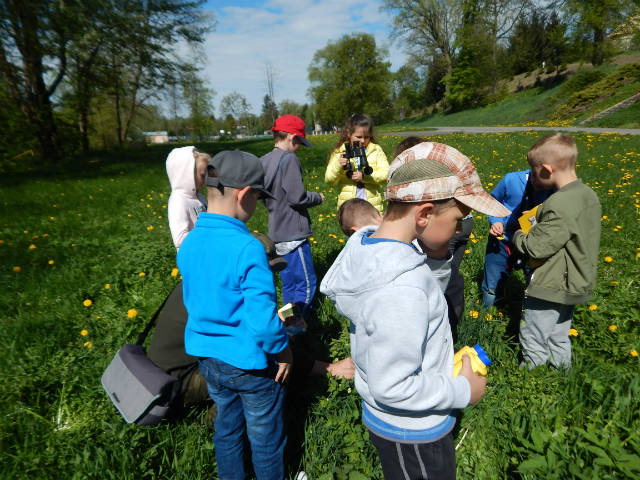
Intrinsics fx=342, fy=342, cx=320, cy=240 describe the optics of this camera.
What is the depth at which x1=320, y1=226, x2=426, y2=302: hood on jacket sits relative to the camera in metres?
1.10

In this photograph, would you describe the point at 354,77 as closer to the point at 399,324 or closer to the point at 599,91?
the point at 599,91

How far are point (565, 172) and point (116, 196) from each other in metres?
9.74

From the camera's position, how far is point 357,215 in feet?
7.33

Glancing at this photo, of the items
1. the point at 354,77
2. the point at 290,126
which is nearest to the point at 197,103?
the point at 354,77

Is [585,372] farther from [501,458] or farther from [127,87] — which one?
[127,87]

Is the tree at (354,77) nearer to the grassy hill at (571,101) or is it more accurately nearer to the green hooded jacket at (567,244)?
the grassy hill at (571,101)

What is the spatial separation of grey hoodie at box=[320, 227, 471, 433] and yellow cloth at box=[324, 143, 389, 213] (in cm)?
224

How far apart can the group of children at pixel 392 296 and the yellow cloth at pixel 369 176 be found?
121cm

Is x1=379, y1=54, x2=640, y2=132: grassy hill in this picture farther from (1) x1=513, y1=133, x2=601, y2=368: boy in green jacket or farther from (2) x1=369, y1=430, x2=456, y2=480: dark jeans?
(2) x1=369, y1=430, x2=456, y2=480: dark jeans

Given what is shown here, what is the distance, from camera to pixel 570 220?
80.7 inches

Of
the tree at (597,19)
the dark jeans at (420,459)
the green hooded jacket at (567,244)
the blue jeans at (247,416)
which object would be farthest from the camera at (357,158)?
the tree at (597,19)

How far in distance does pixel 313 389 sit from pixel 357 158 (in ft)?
6.84

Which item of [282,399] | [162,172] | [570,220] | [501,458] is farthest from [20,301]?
[162,172]

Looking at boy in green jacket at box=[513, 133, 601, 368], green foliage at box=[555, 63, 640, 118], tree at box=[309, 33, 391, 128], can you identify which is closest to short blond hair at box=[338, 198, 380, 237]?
boy in green jacket at box=[513, 133, 601, 368]
